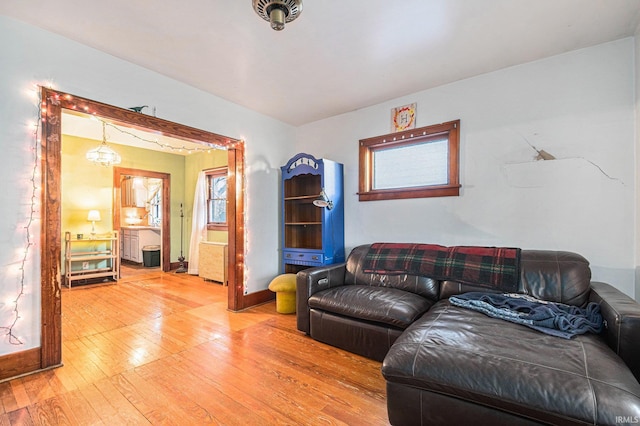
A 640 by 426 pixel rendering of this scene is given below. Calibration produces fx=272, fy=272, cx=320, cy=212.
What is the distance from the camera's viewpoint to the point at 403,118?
315 centimetres

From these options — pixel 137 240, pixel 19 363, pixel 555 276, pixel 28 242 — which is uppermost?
pixel 28 242

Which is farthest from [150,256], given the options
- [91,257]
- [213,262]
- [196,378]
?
[196,378]

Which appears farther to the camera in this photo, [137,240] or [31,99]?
[137,240]

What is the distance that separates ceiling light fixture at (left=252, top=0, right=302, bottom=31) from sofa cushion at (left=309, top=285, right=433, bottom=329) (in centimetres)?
201

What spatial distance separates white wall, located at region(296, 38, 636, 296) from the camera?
2.15 metres

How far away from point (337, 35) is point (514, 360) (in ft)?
7.66

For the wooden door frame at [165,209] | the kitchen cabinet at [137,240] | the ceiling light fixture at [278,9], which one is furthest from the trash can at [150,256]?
the ceiling light fixture at [278,9]

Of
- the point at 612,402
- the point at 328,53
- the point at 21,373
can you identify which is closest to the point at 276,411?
the point at 612,402

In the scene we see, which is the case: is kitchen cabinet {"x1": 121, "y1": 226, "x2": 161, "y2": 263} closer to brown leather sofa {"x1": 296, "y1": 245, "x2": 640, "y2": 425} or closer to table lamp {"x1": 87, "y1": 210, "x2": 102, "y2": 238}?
table lamp {"x1": 87, "y1": 210, "x2": 102, "y2": 238}

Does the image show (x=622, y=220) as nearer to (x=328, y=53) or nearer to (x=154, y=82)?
(x=328, y=53)

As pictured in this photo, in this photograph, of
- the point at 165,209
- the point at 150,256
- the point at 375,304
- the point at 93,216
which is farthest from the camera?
the point at 150,256

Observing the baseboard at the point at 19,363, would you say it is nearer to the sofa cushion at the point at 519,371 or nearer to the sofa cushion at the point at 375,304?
the sofa cushion at the point at 375,304
